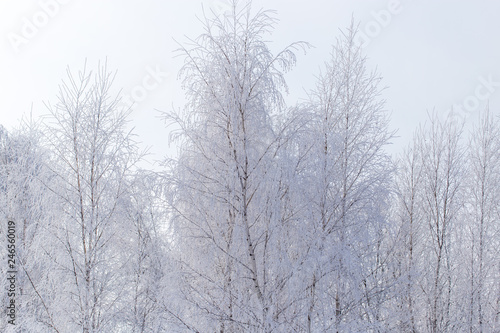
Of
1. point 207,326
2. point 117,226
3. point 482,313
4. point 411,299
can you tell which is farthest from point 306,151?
point 482,313

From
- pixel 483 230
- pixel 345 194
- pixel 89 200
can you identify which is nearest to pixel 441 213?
pixel 483 230

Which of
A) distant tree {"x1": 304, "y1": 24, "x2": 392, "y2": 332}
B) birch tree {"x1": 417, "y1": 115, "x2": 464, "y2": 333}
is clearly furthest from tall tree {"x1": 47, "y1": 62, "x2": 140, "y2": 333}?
birch tree {"x1": 417, "y1": 115, "x2": 464, "y2": 333}

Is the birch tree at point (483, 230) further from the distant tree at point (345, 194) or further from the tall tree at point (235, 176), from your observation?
the tall tree at point (235, 176)

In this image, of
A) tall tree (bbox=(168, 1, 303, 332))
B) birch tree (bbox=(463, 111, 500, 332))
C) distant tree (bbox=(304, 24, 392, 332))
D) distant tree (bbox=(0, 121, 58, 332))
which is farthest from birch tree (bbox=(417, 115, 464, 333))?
distant tree (bbox=(0, 121, 58, 332))

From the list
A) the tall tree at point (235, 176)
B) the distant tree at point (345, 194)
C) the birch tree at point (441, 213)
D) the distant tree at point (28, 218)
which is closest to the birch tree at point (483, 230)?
the birch tree at point (441, 213)

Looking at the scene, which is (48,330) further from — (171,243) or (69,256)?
(171,243)

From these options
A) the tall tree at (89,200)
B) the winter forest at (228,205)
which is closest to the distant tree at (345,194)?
the winter forest at (228,205)

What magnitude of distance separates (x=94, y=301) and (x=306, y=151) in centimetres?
383

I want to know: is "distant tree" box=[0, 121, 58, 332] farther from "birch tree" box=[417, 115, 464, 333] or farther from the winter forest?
"birch tree" box=[417, 115, 464, 333]

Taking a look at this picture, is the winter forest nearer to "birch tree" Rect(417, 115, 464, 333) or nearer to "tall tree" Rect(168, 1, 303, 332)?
"tall tree" Rect(168, 1, 303, 332)

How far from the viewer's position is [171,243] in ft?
20.4

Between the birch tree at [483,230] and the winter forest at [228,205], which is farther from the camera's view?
the birch tree at [483,230]

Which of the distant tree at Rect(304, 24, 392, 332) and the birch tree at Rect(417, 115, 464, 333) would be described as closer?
the distant tree at Rect(304, 24, 392, 332)

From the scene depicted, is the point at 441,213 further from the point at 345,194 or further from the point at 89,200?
the point at 89,200
